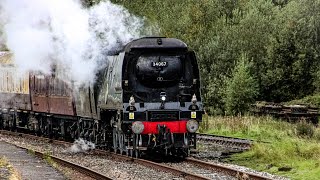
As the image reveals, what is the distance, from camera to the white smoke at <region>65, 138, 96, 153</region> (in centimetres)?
2147

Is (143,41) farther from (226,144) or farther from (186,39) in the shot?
(186,39)

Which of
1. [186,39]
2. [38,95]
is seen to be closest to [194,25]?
[186,39]

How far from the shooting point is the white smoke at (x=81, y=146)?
2147 centimetres

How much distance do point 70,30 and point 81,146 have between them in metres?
3.86

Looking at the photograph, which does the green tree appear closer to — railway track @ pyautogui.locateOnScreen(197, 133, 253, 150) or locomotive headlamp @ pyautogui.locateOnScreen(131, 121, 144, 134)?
railway track @ pyautogui.locateOnScreen(197, 133, 253, 150)

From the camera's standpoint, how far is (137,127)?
57.1ft

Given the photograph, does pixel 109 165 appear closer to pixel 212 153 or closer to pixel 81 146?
pixel 212 153

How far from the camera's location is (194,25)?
Result: 4559 cm

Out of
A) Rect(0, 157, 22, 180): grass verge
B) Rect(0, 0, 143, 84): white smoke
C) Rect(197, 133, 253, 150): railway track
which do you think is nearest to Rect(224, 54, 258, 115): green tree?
Rect(197, 133, 253, 150): railway track

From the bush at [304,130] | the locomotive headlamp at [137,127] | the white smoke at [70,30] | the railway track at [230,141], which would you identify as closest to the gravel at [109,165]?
the locomotive headlamp at [137,127]

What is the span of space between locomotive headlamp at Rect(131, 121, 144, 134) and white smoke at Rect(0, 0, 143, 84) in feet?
9.77

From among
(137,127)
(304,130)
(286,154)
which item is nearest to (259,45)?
(304,130)

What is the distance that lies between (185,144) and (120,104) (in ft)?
6.68

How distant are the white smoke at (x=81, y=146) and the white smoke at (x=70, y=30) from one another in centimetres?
216
